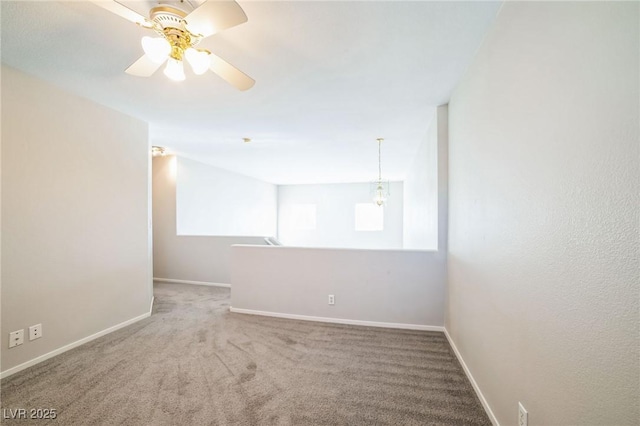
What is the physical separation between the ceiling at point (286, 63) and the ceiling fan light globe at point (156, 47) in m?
0.48

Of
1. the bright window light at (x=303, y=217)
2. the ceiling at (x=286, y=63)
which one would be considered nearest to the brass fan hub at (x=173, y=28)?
the ceiling at (x=286, y=63)

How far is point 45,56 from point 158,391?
2689 millimetres

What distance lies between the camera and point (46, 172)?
2.32m

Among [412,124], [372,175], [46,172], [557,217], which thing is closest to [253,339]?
[46,172]

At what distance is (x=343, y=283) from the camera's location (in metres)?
3.13

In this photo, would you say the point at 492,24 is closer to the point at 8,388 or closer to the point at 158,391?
the point at 158,391

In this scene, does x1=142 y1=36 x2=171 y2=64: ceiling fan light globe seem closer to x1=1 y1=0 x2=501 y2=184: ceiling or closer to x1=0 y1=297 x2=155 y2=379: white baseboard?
x1=1 y1=0 x2=501 y2=184: ceiling

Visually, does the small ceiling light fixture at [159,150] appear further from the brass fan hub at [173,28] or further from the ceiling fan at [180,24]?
the brass fan hub at [173,28]

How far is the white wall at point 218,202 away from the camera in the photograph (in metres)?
5.44

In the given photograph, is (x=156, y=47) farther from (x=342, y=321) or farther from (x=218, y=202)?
(x=218, y=202)

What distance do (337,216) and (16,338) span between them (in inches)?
304

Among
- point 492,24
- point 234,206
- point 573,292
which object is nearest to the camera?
point 573,292

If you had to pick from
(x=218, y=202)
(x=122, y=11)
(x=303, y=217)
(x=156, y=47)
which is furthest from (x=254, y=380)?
(x=303, y=217)

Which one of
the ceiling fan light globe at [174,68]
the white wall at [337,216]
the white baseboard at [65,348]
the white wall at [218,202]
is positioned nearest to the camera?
the ceiling fan light globe at [174,68]
